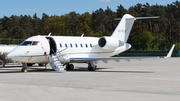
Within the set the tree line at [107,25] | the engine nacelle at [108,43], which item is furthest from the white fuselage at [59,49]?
the tree line at [107,25]

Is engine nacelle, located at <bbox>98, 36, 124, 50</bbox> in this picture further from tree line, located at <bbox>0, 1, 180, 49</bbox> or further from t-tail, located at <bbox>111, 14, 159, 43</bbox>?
tree line, located at <bbox>0, 1, 180, 49</bbox>

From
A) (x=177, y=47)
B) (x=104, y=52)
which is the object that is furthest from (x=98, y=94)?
(x=177, y=47)

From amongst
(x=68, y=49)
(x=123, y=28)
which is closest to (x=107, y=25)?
(x=123, y=28)

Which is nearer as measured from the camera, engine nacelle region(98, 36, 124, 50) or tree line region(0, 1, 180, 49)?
engine nacelle region(98, 36, 124, 50)

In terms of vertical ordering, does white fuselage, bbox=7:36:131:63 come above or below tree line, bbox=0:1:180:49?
below

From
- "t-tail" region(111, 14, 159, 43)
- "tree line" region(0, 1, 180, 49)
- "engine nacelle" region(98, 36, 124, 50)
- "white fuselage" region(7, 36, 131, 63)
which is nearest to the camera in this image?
"white fuselage" region(7, 36, 131, 63)

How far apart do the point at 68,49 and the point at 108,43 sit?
422cm

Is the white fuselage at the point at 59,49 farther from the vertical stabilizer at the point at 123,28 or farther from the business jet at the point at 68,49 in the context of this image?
the vertical stabilizer at the point at 123,28

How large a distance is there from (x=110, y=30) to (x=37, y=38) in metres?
100

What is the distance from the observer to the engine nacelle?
85.6 feet

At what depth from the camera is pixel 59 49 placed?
23203mm

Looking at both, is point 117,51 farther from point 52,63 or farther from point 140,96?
point 140,96

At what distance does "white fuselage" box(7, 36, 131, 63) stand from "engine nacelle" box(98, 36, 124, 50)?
14.5 inches

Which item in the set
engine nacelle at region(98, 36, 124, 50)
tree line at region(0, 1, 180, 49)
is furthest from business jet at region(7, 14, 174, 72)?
tree line at region(0, 1, 180, 49)
